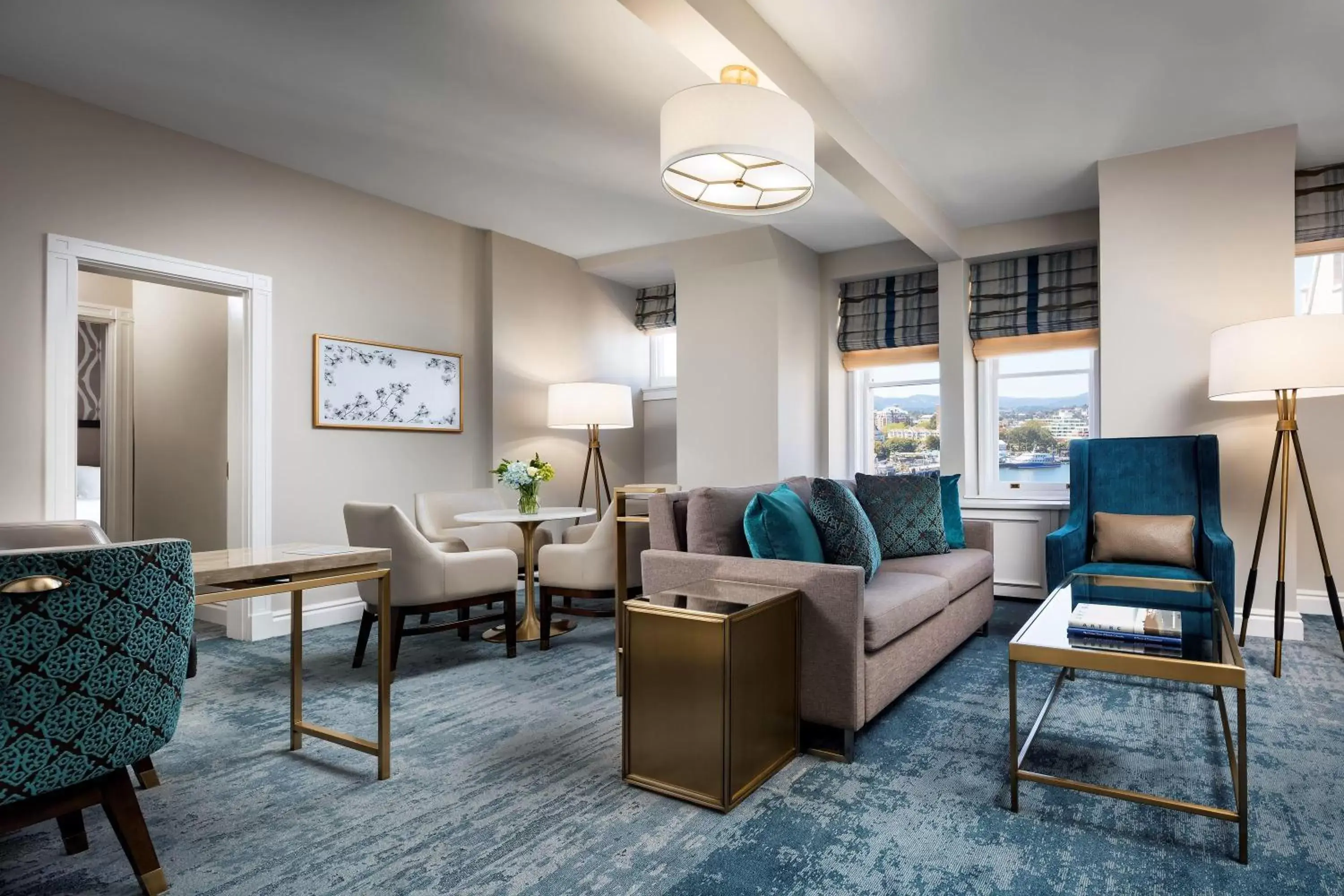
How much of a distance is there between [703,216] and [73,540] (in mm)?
3782

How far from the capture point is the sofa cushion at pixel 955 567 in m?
3.21

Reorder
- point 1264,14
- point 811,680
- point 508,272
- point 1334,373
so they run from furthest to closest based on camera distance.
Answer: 1. point 508,272
2. point 1334,373
3. point 1264,14
4. point 811,680

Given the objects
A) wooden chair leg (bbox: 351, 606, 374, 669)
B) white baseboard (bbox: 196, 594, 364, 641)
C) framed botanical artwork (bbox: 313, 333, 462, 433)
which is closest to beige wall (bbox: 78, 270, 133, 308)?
framed botanical artwork (bbox: 313, 333, 462, 433)

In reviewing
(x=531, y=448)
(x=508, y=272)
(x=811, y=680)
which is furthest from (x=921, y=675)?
(x=508, y=272)

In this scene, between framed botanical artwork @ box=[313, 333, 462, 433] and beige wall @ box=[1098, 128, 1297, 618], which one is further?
framed botanical artwork @ box=[313, 333, 462, 433]

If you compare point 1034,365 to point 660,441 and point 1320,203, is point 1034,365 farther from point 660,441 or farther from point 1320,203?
point 660,441

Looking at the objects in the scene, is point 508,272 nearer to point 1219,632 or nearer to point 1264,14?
point 1264,14

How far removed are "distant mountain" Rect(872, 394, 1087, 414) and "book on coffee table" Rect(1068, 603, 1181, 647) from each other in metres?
3.00

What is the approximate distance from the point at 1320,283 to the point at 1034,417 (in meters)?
1.69

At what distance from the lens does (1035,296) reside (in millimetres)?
5148

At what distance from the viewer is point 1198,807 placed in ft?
5.89

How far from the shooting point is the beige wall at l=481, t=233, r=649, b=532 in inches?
213

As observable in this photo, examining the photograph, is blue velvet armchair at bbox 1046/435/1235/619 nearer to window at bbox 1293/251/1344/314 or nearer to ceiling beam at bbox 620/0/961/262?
window at bbox 1293/251/1344/314

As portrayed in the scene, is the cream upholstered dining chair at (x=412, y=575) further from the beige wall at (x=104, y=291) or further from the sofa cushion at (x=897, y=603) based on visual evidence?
the beige wall at (x=104, y=291)
